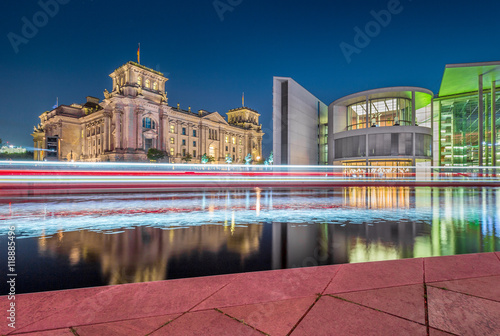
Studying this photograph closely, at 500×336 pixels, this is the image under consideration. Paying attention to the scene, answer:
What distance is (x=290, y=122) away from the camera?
131 feet

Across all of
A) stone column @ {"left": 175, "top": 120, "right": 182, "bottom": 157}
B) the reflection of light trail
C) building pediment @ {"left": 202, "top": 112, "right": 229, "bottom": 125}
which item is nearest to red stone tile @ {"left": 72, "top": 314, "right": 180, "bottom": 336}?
the reflection of light trail

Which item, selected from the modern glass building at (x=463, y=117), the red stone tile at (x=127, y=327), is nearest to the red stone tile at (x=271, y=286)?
the red stone tile at (x=127, y=327)

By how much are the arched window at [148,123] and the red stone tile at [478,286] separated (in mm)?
90149

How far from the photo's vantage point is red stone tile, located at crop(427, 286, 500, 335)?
2330mm

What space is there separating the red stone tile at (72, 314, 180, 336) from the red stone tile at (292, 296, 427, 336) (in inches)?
48.8

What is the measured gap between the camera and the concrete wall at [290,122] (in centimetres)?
3919

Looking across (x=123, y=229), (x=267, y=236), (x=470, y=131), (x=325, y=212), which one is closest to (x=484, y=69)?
(x=470, y=131)

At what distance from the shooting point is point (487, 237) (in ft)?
19.3

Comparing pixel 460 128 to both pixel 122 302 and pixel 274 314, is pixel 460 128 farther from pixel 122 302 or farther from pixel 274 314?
pixel 122 302

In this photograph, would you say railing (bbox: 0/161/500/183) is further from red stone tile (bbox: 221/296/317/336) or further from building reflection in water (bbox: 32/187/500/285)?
red stone tile (bbox: 221/296/317/336)

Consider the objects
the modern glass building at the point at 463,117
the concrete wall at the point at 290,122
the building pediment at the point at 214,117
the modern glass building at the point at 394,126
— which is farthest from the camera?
the building pediment at the point at 214,117

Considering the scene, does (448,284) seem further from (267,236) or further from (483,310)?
(267,236)

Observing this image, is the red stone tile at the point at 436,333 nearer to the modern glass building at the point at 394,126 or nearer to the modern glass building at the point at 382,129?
the modern glass building at the point at 394,126

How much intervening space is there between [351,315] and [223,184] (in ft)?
68.0
